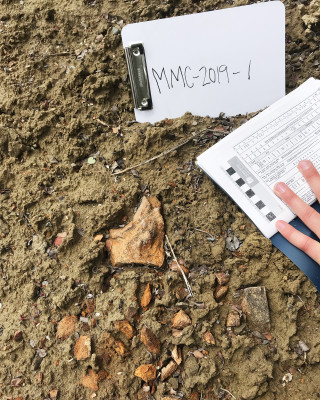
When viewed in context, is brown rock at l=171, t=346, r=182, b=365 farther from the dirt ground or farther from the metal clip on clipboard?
the metal clip on clipboard

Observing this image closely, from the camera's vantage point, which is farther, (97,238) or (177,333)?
(97,238)

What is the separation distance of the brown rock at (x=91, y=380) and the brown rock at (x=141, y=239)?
1.18ft

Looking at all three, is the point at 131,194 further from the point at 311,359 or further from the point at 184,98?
the point at 311,359

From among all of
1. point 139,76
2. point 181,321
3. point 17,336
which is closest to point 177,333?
point 181,321

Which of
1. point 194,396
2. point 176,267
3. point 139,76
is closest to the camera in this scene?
point 194,396

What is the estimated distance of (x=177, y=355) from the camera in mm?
1146

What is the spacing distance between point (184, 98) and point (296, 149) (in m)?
0.49

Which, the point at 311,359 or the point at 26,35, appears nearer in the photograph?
the point at 311,359

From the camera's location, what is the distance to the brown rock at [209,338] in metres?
1.15

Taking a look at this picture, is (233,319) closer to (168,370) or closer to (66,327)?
(168,370)

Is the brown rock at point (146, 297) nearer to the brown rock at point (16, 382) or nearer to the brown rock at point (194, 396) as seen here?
the brown rock at point (194, 396)

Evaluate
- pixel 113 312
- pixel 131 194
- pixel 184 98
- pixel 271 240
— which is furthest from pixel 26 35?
pixel 271 240

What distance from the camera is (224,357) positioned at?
1140 millimetres

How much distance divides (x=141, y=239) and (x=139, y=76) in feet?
2.17
